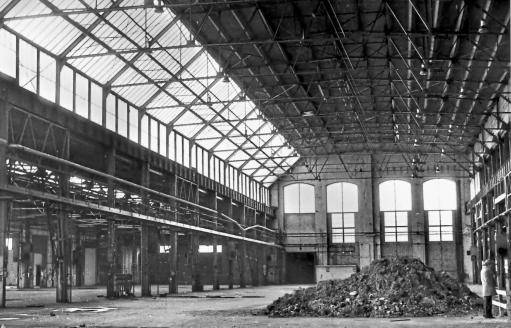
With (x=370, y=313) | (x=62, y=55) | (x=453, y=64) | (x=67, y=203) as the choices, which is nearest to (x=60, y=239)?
(x=67, y=203)

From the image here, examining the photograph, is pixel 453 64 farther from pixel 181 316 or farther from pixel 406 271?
pixel 181 316

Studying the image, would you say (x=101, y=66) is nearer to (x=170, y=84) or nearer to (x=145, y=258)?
(x=170, y=84)

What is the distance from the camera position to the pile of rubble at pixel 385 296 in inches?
836

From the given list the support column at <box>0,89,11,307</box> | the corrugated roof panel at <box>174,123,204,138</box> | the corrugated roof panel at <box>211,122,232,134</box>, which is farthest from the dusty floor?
the corrugated roof panel at <box>211,122,232,134</box>

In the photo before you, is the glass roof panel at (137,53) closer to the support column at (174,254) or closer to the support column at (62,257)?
the support column at (174,254)

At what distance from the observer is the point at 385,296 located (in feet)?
74.9

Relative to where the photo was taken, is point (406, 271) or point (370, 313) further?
point (406, 271)

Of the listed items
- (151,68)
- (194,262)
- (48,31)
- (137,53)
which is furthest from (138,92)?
(194,262)

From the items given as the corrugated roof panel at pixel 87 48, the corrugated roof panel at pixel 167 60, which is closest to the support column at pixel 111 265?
the corrugated roof panel at pixel 87 48

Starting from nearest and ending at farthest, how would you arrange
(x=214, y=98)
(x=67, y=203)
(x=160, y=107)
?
(x=67, y=203) → (x=160, y=107) → (x=214, y=98)

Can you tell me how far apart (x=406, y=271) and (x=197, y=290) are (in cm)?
1852

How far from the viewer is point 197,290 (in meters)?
41.2

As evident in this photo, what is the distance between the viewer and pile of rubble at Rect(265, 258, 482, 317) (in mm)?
21234

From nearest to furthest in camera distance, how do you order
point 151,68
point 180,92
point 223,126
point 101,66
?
point 101,66, point 151,68, point 180,92, point 223,126
